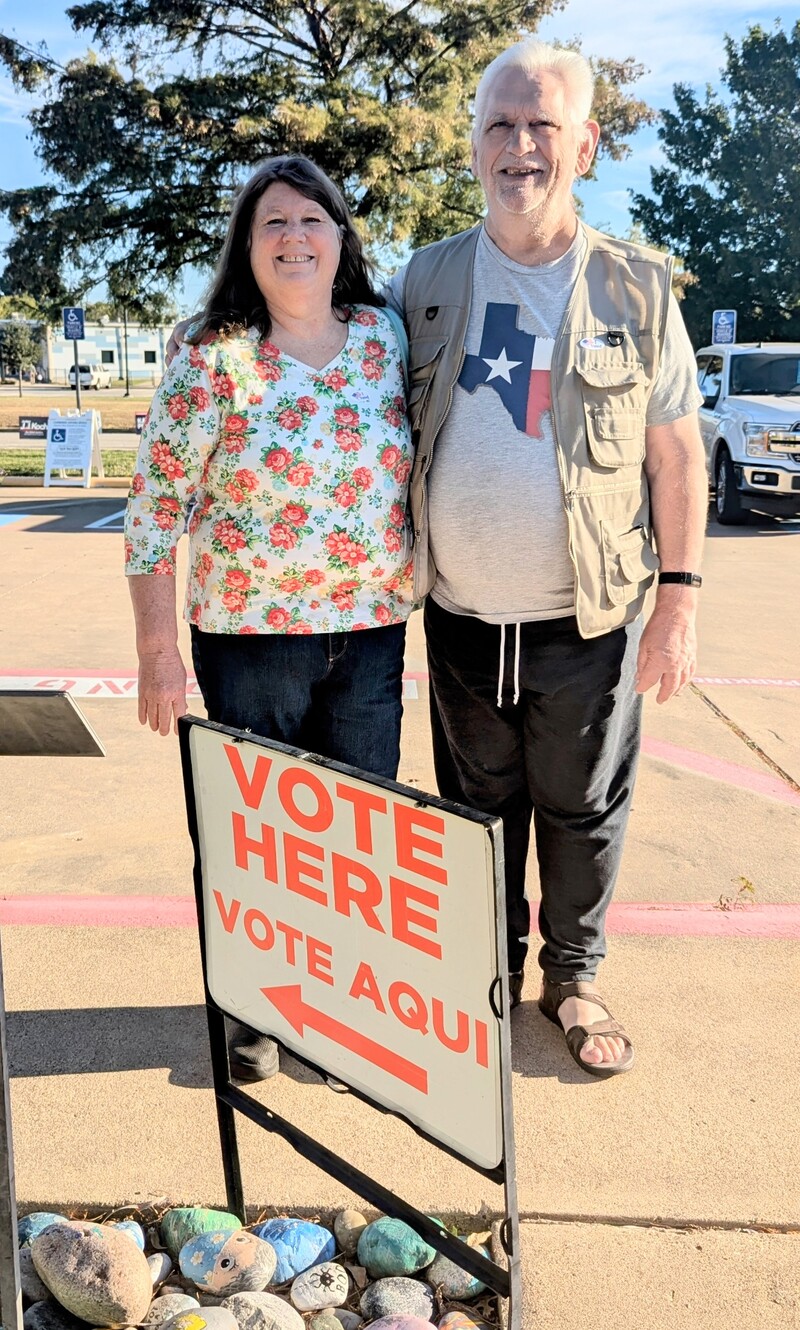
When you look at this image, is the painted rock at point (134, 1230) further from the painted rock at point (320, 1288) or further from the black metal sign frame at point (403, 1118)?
the painted rock at point (320, 1288)

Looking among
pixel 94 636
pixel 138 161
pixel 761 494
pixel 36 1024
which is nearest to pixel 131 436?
pixel 138 161

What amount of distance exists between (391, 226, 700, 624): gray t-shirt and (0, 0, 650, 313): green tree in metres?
18.9

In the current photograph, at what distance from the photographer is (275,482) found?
87.3 inches

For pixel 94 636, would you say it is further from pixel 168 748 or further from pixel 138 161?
pixel 138 161

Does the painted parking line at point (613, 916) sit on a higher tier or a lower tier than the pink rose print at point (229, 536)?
lower

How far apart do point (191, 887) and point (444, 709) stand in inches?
46.7

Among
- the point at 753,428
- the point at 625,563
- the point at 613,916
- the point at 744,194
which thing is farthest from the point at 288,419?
the point at 744,194

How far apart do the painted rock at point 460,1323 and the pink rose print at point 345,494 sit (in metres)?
1.49

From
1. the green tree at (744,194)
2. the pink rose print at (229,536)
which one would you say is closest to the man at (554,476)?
the pink rose print at (229,536)

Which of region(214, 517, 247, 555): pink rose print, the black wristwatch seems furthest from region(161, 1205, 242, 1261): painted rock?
the black wristwatch

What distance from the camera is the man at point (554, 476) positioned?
2326mm

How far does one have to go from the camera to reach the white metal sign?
5.14 feet

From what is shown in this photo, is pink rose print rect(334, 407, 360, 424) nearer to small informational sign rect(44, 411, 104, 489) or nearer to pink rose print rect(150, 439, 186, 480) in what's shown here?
pink rose print rect(150, 439, 186, 480)

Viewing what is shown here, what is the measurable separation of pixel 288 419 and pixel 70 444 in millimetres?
14456
